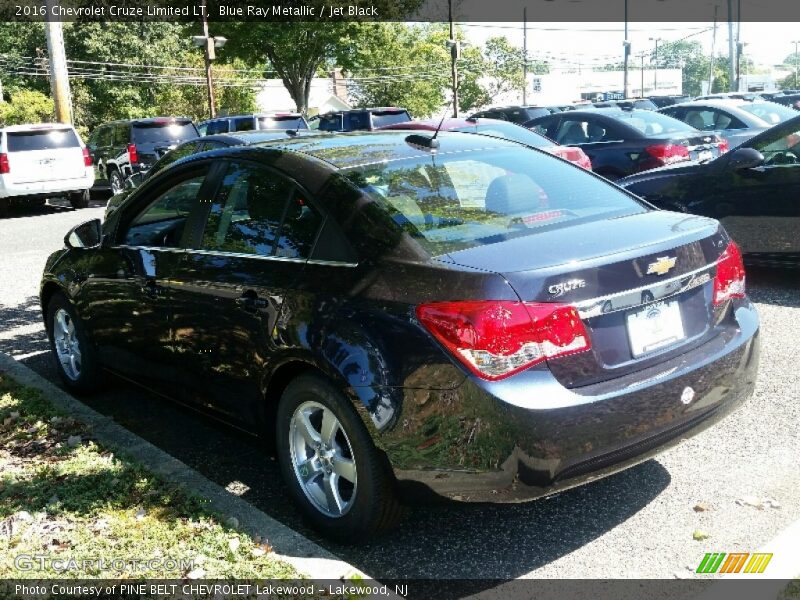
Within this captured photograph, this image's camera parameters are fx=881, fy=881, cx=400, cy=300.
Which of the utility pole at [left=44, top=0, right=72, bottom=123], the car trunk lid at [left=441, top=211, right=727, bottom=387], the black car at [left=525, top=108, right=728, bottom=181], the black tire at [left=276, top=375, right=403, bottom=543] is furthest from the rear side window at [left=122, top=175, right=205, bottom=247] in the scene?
the utility pole at [left=44, top=0, right=72, bottom=123]

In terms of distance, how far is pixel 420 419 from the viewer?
3209 millimetres

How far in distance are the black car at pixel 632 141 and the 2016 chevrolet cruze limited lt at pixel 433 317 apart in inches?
313

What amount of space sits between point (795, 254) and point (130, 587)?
20.6ft

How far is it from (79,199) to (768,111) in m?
13.9

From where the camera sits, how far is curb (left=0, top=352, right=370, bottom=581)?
341 cm

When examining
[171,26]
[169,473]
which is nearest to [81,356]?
[169,473]

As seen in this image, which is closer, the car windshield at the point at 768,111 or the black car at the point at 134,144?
the car windshield at the point at 768,111

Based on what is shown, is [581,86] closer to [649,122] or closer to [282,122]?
[282,122]

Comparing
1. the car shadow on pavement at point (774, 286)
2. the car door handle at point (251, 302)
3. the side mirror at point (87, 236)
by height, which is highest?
the side mirror at point (87, 236)

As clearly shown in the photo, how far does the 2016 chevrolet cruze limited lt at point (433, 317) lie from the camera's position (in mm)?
3137

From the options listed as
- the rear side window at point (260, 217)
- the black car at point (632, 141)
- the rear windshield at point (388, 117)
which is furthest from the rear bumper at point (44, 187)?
the rear side window at point (260, 217)

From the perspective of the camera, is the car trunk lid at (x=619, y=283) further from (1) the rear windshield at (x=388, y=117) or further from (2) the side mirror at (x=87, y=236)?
(1) the rear windshield at (x=388, y=117)

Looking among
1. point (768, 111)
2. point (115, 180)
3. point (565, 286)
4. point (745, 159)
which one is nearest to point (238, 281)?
point (565, 286)

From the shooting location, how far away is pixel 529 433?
3070mm
